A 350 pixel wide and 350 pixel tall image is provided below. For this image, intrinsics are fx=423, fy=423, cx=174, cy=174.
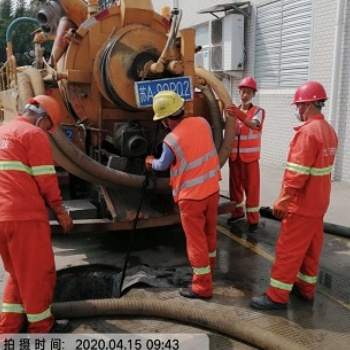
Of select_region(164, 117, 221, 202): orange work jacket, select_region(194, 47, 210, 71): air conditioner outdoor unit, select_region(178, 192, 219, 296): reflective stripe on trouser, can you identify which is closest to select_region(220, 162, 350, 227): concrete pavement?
select_region(178, 192, 219, 296): reflective stripe on trouser

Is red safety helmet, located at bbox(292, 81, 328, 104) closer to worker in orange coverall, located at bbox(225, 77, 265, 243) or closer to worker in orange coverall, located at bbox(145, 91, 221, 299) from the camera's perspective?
worker in orange coverall, located at bbox(145, 91, 221, 299)

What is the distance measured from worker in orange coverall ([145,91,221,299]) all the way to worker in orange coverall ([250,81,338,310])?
1.75ft

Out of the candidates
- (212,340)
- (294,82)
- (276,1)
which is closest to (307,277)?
(212,340)

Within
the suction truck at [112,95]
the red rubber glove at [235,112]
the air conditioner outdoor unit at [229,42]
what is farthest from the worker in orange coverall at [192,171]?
the air conditioner outdoor unit at [229,42]

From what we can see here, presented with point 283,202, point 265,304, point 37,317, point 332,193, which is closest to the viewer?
point 37,317

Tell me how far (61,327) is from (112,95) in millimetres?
2228

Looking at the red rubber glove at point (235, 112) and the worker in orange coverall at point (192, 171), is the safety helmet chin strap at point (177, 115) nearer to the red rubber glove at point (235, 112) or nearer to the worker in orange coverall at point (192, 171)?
the worker in orange coverall at point (192, 171)

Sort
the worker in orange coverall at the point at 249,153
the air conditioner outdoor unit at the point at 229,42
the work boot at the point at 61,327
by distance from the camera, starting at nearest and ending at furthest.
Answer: the work boot at the point at 61,327, the worker in orange coverall at the point at 249,153, the air conditioner outdoor unit at the point at 229,42

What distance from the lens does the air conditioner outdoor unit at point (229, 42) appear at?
964 centimetres

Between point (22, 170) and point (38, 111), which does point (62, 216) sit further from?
point (38, 111)

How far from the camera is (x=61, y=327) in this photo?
3053 mm

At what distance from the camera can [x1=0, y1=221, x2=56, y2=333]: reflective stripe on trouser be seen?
9.25 ft

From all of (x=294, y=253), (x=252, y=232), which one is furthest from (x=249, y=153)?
(x=294, y=253)

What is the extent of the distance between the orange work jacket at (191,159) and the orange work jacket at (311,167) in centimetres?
64
